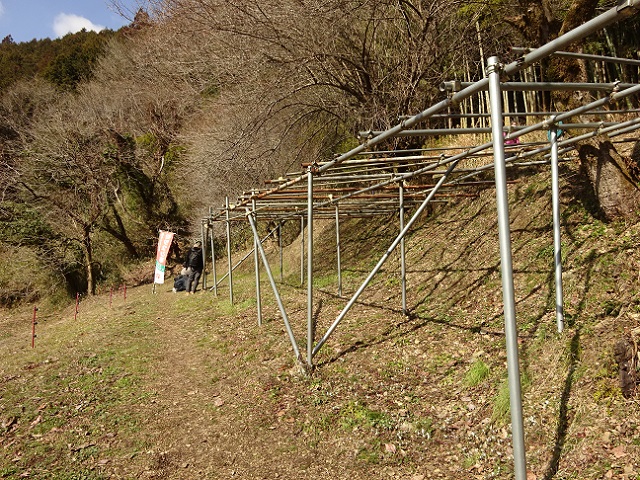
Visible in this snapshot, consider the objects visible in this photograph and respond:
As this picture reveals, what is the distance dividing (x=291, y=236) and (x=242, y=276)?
3.85 metres

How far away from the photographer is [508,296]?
10.1 ft

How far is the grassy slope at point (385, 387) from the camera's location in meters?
4.17

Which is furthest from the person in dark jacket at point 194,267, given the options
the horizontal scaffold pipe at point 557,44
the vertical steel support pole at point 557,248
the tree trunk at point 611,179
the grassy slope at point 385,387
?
the horizontal scaffold pipe at point 557,44

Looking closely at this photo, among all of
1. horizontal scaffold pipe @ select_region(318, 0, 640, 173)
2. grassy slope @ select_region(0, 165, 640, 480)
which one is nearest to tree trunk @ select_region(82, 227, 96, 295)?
grassy slope @ select_region(0, 165, 640, 480)

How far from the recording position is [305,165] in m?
6.50

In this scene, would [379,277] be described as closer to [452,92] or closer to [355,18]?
[355,18]

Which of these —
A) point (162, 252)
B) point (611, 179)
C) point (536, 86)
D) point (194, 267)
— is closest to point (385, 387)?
point (536, 86)

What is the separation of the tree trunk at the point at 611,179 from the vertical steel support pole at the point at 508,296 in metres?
4.28

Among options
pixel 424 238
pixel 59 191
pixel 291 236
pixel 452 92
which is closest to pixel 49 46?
pixel 59 191

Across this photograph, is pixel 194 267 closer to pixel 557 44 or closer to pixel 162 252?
pixel 162 252

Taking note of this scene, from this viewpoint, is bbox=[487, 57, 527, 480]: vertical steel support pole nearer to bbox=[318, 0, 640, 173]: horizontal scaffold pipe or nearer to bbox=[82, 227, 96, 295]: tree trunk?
bbox=[318, 0, 640, 173]: horizontal scaffold pipe

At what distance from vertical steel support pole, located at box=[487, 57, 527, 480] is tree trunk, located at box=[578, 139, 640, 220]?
4.28 m

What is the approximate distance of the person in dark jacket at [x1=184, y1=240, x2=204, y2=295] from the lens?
15727 millimetres

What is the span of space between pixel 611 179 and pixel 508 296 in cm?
451
